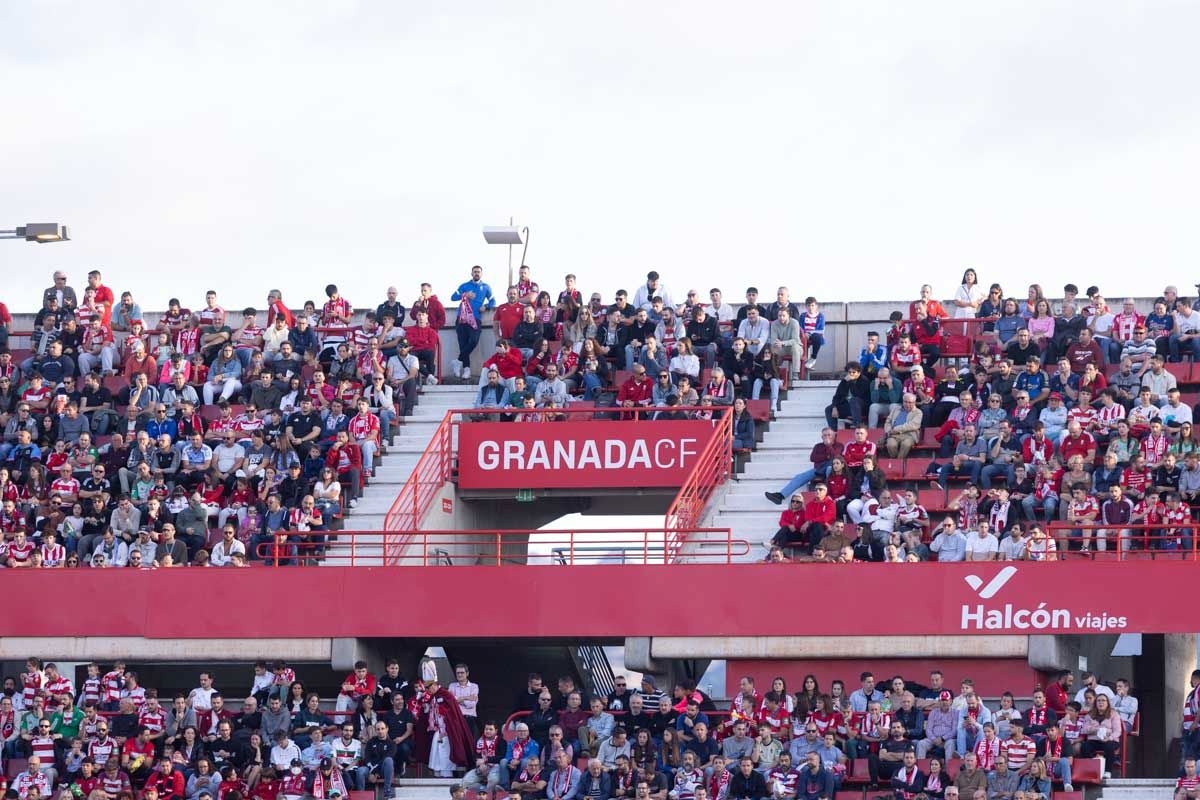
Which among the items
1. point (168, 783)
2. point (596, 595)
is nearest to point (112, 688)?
point (168, 783)

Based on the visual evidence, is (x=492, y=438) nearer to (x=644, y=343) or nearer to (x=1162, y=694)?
(x=644, y=343)

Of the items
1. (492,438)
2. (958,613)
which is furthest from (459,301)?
(958,613)

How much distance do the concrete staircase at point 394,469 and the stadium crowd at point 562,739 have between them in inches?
86.7

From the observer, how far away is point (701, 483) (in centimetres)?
3328

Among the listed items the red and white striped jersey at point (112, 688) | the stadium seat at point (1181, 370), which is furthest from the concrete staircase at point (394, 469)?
the stadium seat at point (1181, 370)

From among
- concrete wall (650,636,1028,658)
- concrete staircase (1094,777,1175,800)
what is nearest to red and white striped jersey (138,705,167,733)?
concrete wall (650,636,1028,658)

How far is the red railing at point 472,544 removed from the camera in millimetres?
31375

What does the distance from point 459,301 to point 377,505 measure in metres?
4.84

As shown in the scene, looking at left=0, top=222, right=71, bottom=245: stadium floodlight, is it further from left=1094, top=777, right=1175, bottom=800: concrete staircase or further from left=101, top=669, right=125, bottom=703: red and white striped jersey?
left=1094, top=777, right=1175, bottom=800: concrete staircase

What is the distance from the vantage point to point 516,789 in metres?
28.4

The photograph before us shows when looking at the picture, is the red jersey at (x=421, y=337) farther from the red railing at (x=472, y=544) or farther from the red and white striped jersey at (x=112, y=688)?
the red and white striped jersey at (x=112, y=688)

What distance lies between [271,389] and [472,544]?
4.70 meters

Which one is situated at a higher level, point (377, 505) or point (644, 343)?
point (644, 343)

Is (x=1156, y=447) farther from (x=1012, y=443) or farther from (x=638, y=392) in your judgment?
(x=638, y=392)
